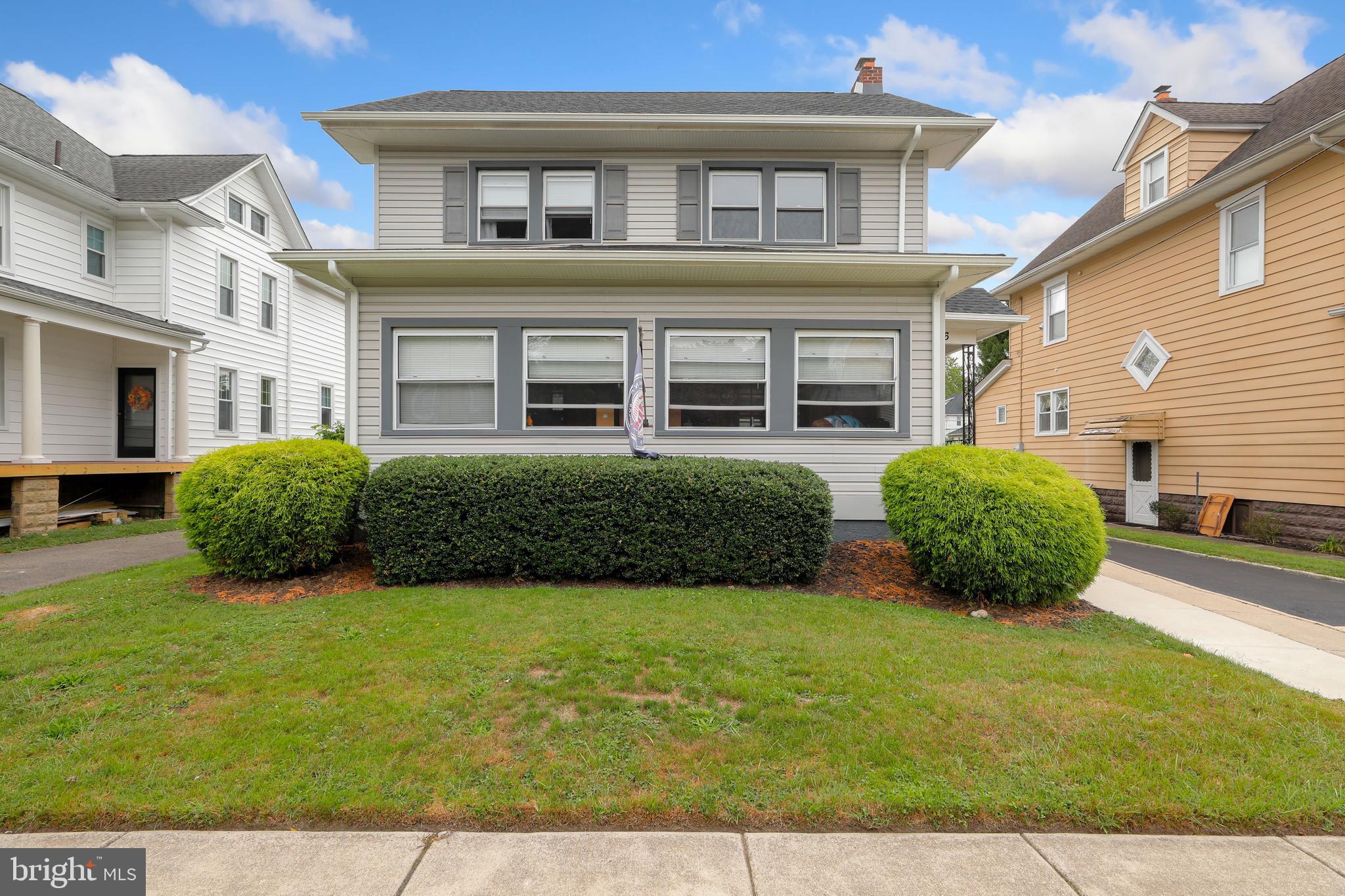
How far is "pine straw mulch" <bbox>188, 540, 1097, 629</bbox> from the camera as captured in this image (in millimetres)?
5887

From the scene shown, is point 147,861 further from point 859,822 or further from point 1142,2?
point 1142,2

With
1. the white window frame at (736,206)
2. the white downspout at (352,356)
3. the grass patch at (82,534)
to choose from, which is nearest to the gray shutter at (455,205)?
the white downspout at (352,356)

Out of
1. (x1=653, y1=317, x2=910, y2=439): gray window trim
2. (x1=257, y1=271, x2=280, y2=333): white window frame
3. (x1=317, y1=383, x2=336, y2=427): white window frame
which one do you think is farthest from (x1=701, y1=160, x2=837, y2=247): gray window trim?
(x1=317, y1=383, x2=336, y2=427): white window frame

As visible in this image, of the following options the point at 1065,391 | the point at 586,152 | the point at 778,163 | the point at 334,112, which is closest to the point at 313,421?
the point at 334,112

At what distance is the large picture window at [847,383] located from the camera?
357 inches

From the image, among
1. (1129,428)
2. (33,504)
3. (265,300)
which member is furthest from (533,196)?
(1129,428)

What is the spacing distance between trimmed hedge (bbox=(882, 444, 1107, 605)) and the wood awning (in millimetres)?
9298

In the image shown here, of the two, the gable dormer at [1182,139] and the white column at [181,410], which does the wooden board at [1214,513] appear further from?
the white column at [181,410]

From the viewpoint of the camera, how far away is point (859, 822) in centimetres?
267

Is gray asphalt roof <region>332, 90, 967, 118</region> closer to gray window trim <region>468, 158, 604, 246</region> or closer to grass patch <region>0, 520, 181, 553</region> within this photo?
gray window trim <region>468, 158, 604, 246</region>

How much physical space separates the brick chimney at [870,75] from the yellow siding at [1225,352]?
7.01 meters

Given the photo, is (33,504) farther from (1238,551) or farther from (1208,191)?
(1208,191)

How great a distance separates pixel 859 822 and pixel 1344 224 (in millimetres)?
12780

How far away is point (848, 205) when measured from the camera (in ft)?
31.6
